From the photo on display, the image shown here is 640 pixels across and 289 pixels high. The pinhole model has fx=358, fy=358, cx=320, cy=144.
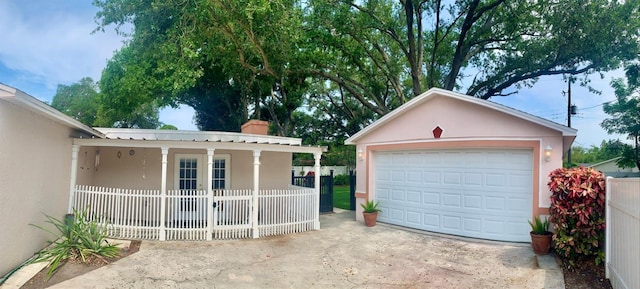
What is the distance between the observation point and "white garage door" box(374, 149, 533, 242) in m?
8.46

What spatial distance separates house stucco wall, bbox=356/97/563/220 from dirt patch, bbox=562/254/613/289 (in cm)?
166

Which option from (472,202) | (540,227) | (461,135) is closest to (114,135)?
(461,135)

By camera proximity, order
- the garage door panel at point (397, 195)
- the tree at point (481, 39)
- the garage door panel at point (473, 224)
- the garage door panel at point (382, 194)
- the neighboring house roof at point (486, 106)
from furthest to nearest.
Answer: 1. the tree at point (481, 39)
2. the garage door panel at point (382, 194)
3. the garage door panel at point (397, 195)
4. the garage door panel at point (473, 224)
5. the neighboring house roof at point (486, 106)

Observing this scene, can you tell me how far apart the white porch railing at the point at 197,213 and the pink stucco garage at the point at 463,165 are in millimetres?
2686

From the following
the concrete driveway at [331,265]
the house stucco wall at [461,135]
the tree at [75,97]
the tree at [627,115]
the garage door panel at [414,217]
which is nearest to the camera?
the concrete driveway at [331,265]

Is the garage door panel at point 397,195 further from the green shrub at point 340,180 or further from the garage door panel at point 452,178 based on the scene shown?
the green shrub at point 340,180

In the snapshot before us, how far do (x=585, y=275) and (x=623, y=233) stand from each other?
1.69m

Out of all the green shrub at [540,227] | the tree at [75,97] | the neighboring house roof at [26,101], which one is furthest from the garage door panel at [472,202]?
the tree at [75,97]

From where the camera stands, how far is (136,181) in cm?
1094

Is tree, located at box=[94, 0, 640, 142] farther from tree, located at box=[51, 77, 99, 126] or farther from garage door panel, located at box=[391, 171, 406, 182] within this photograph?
tree, located at box=[51, 77, 99, 126]

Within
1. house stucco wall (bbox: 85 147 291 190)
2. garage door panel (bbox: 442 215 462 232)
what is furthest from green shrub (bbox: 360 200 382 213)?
house stucco wall (bbox: 85 147 291 190)

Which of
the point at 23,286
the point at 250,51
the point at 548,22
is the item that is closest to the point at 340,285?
the point at 23,286

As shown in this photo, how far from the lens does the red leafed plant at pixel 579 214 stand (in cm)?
638

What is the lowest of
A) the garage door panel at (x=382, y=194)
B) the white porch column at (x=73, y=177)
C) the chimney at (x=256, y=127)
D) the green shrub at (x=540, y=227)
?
the green shrub at (x=540, y=227)
